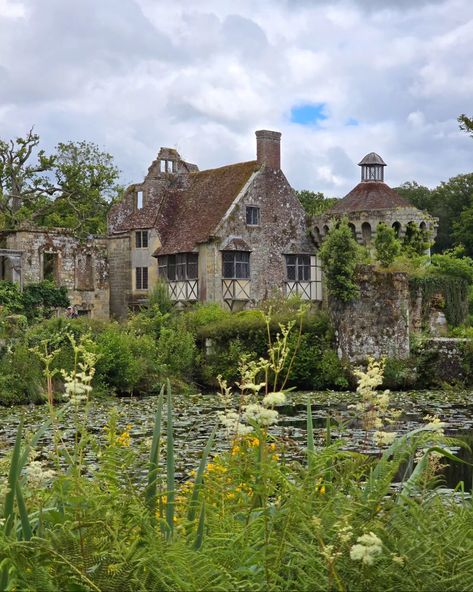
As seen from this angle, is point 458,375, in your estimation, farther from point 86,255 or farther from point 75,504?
point 75,504

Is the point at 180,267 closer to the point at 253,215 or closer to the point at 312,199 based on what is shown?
the point at 253,215

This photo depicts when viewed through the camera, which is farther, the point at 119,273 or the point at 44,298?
the point at 119,273

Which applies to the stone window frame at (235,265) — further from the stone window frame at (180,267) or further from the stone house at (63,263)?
the stone house at (63,263)

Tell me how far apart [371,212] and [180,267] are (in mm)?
7693

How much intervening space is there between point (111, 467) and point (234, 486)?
2.26 ft

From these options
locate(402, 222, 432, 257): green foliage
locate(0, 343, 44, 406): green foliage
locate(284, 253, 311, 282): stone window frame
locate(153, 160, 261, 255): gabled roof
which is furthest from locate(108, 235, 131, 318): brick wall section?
locate(0, 343, 44, 406): green foliage

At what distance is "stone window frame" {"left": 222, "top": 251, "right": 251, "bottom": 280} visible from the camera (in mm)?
37175

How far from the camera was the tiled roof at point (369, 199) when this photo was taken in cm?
4094

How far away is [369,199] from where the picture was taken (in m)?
41.7

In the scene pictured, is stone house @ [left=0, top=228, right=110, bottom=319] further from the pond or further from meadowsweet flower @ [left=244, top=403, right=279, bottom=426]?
meadowsweet flower @ [left=244, top=403, right=279, bottom=426]

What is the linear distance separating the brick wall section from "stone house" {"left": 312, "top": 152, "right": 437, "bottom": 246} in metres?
7.87

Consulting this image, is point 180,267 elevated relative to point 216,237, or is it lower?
lower

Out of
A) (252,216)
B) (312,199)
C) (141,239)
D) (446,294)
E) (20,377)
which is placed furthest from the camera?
(312,199)

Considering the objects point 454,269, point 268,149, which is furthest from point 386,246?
point 268,149
